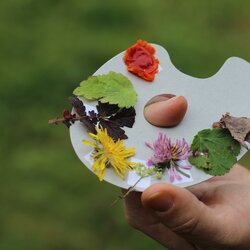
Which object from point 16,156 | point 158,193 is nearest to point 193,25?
point 16,156

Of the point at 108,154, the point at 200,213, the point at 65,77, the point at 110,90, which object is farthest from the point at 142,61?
the point at 65,77

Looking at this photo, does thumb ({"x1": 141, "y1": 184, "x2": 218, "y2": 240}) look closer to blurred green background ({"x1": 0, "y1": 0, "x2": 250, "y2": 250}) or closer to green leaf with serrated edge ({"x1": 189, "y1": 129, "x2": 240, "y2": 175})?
green leaf with serrated edge ({"x1": 189, "y1": 129, "x2": 240, "y2": 175})

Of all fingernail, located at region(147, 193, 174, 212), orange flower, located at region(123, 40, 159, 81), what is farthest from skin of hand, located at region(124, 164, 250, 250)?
orange flower, located at region(123, 40, 159, 81)

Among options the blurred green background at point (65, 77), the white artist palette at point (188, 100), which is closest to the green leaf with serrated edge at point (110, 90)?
the white artist palette at point (188, 100)

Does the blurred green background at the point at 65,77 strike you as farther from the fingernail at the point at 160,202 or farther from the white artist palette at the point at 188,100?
the fingernail at the point at 160,202

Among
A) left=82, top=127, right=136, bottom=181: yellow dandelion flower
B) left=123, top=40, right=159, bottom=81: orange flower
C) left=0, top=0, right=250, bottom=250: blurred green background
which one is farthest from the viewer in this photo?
left=0, top=0, right=250, bottom=250: blurred green background

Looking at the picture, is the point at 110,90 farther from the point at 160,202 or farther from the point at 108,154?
the point at 160,202
